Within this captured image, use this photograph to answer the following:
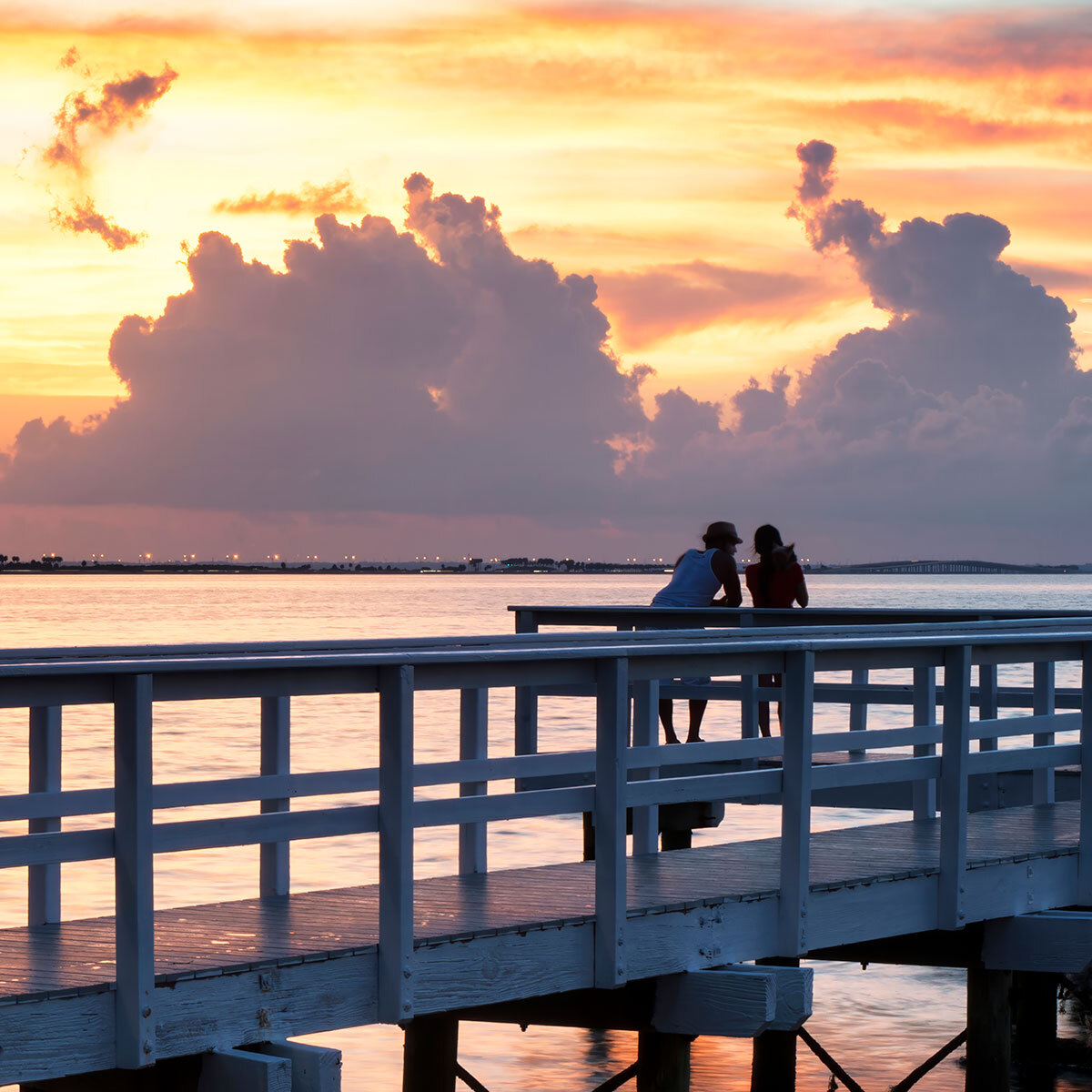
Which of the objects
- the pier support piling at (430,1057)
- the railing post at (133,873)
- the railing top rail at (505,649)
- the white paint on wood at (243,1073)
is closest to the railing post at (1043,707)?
the railing top rail at (505,649)

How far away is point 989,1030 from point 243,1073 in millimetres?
4972

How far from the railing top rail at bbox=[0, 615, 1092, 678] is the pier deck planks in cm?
90

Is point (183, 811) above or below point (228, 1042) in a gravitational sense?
below

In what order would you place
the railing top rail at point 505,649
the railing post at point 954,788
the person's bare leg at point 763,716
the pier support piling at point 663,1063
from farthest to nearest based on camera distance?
the person's bare leg at point 763,716, the railing post at point 954,788, the pier support piling at point 663,1063, the railing top rail at point 505,649

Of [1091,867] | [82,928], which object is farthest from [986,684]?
[82,928]

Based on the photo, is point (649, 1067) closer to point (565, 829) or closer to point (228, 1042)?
point (228, 1042)

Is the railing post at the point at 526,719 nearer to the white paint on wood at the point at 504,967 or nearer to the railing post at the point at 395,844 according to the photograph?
the white paint on wood at the point at 504,967

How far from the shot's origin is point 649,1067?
726 centimetres

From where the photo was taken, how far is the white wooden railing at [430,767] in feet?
16.0

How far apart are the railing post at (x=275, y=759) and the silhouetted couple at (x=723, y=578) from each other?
601cm

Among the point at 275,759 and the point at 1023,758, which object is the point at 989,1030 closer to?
the point at 1023,758

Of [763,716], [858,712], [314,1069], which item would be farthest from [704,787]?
[858,712]

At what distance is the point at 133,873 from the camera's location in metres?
4.84

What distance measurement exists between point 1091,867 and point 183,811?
21660mm
